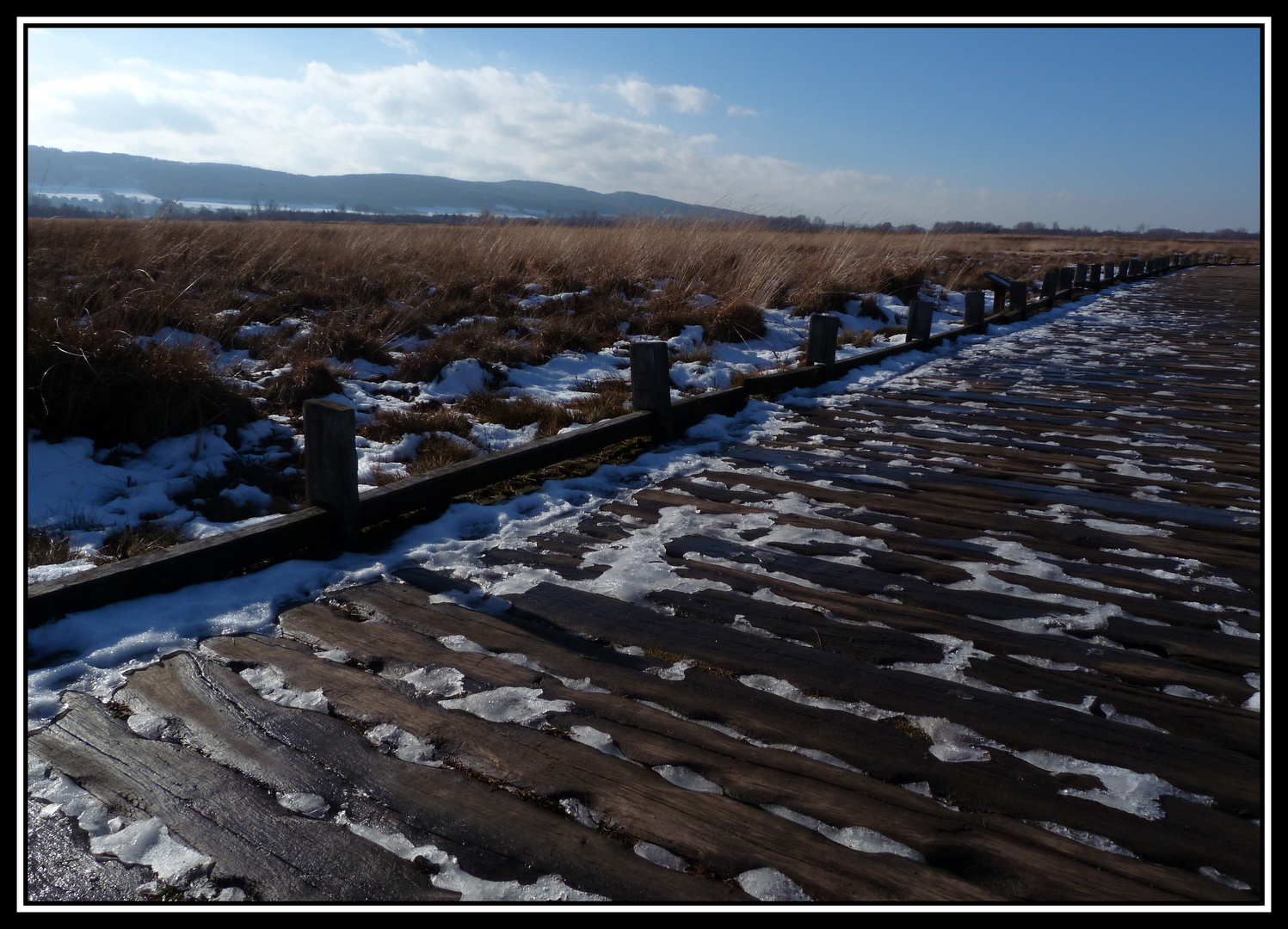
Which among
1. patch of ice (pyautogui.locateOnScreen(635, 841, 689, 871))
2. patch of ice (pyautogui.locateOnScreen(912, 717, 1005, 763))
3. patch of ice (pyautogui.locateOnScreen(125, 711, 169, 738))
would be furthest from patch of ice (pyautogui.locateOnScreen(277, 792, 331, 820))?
patch of ice (pyautogui.locateOnScreen(912, 717, 1005, 763))

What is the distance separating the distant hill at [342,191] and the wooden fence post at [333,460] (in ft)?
5.79

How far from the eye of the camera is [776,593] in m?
2.57

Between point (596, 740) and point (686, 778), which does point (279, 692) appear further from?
point (686, 778)

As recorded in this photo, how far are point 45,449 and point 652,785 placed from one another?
14.0 ft

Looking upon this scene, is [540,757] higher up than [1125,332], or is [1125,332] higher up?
[1125,332]

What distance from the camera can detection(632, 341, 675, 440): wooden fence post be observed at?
4512mm

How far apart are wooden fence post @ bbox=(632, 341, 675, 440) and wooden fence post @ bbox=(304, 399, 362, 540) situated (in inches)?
76.4

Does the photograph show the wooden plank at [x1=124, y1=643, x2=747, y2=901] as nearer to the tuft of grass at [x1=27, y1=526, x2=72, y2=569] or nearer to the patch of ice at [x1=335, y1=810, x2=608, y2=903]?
the patch of ice at [x1=335, y1=810, x2=608, y2=903]

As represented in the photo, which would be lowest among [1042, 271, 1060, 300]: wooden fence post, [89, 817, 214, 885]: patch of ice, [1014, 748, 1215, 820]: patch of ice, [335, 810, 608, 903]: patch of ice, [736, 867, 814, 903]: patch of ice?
[89, 817, 214, 885]: patch of ice
